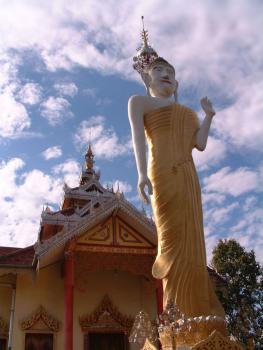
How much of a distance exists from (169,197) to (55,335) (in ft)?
21.4

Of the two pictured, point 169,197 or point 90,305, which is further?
point 90,305

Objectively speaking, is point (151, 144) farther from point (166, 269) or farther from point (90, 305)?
point (90, 305)

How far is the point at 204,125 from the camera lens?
5.50 m

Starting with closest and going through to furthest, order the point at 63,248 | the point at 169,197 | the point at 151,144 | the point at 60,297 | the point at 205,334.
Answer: the point at 205,334 < the point at 169,197 < the point at 151,144 < the point at 63,248 < the point at 60,297

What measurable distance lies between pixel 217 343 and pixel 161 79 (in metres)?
3.32

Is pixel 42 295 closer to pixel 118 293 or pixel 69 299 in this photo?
pixel 69 299

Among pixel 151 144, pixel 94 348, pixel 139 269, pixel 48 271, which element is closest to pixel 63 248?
pixel 48 271

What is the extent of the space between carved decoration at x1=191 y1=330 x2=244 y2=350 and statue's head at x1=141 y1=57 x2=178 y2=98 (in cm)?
312

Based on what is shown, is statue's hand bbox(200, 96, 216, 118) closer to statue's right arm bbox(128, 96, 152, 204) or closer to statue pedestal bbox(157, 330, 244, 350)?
statue's right arm bbox(128, 96, 152, 204)

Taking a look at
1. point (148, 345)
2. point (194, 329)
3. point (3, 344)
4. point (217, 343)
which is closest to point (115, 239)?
point (3, 344)

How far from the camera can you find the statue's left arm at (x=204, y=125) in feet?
17.9

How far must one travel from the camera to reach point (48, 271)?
35.1 feet

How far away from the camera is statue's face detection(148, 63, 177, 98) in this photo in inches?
223

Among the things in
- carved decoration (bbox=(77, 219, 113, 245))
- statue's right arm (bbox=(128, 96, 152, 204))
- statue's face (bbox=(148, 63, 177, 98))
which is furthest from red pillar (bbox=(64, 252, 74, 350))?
statue's face (bbox=(148, 63, 177, 98))
